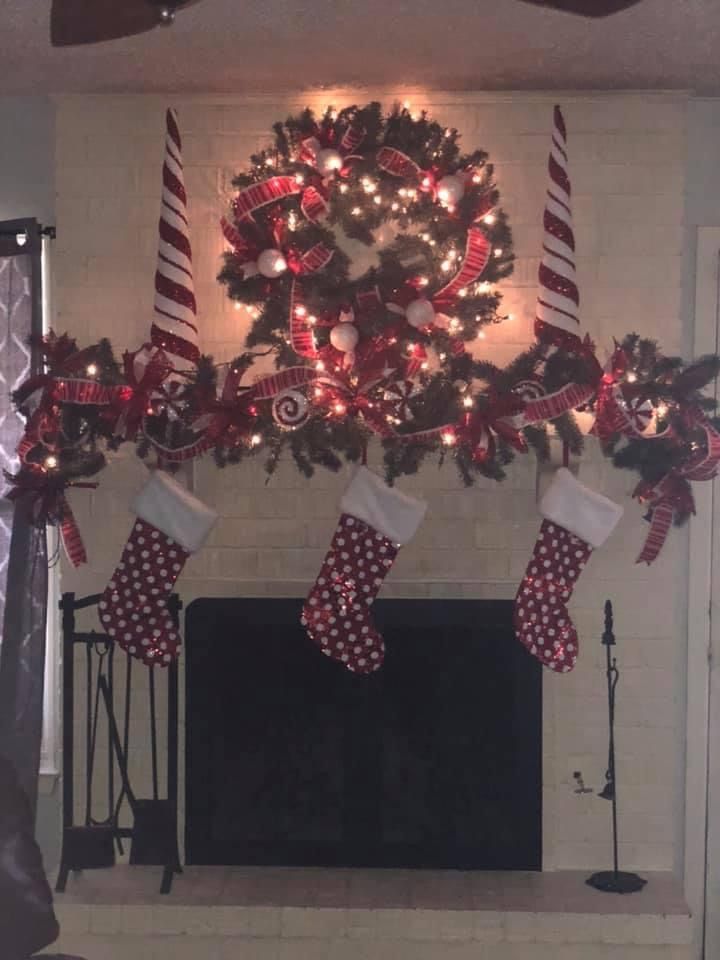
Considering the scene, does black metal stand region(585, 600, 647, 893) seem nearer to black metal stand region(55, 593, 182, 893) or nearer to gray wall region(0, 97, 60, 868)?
black metal stand region(55, 593, 182, 893)

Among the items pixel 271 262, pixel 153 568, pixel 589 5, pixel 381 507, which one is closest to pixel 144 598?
pixel 153 568

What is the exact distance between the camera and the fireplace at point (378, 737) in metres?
3.33

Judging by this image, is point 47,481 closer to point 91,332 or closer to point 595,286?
point 91,332

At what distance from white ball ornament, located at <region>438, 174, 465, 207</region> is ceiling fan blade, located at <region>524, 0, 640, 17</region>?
1.38 meters

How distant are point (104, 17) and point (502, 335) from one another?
180cm

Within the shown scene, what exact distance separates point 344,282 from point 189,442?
2.13 ft

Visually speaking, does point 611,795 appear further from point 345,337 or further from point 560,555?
point 345,337

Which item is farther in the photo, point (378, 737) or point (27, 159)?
point (27, 159)

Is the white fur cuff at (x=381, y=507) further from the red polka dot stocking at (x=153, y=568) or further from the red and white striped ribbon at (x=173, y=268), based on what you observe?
the red and white striped ribbon at (x=173, y=268)

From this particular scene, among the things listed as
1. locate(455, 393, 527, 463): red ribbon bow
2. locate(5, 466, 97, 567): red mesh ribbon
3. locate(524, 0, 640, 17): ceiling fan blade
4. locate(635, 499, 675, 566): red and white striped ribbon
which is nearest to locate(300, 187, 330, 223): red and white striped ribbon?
locate(455, 393, 527, 463): red ribbon bow

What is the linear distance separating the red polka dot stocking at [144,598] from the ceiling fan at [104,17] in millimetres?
1610

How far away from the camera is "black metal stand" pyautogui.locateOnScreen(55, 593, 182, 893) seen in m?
3.28

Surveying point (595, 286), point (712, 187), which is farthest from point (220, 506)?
point (712, 187)

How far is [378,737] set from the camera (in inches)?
132
